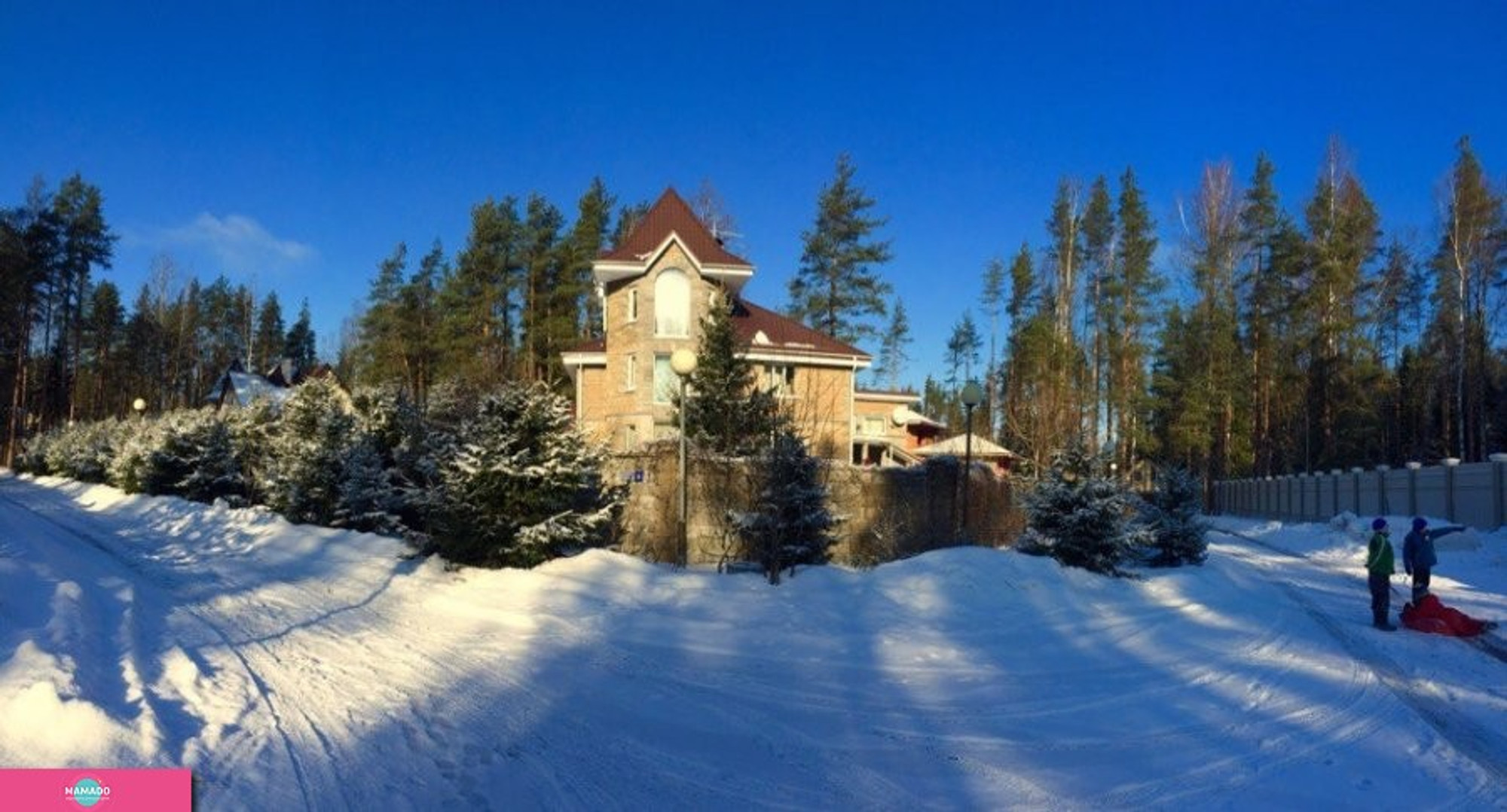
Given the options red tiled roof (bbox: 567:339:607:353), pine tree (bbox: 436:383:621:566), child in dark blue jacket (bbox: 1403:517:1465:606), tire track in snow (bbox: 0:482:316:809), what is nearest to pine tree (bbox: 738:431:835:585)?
pine tree (bbox: 436:383:621:566)

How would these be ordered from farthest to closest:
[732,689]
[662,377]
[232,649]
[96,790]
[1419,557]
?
[662,377] → [1419,557] → [232,649] → [732,689] → [96,790]

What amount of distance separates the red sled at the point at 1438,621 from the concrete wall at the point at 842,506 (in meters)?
7.14

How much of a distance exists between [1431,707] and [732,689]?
590 centimetres

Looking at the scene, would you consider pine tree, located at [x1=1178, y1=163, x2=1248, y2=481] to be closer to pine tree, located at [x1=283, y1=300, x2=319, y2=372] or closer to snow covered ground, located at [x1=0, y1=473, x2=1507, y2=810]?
snow covered ground, located at [x1=0, y1=473, x2=1507, y2=810]

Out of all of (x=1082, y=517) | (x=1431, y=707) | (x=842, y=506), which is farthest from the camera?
(x=842, y=506)

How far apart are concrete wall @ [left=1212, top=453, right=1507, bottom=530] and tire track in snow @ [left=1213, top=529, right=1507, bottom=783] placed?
1529cm

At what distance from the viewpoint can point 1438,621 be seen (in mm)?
11508

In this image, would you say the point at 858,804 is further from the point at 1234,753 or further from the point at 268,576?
the point at 268,576

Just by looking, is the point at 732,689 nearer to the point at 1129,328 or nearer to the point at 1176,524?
the point at 1176,524

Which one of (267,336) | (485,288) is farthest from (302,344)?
(485,288)

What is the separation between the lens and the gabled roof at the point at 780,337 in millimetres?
30609

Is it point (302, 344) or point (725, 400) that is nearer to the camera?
point (725, 400)

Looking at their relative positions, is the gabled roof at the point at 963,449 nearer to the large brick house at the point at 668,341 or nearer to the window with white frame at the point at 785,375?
the large brick house at the point at 668,341

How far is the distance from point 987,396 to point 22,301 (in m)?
54.5
